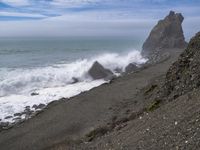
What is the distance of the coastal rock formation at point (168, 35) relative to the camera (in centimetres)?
7583

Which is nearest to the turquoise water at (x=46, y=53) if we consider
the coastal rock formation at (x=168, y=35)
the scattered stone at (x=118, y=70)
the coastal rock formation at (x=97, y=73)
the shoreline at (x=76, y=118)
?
the coastal rock formation at (x=168, y=35)

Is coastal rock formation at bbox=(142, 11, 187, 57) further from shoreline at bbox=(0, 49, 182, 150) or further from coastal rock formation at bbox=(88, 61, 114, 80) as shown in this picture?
shoreline at bbox=(0, 49, 182, 150)

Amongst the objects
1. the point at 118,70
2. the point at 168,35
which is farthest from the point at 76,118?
the point at 168,35

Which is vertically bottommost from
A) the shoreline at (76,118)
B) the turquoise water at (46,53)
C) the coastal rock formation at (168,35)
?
the turquoise water at (46,53)

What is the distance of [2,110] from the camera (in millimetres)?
27953

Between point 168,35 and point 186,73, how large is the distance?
205 ft

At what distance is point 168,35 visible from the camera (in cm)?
7838

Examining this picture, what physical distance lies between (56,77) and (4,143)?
2449cm

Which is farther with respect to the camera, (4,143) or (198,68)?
(4,143)

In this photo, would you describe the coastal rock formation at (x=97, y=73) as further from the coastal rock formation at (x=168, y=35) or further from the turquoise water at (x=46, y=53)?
the coastal rock formation at (x=168, y=35)

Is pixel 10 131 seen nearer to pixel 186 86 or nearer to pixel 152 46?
pixel 186 86

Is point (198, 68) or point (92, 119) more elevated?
point (198, 68)

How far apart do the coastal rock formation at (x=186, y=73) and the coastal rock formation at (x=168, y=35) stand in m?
56.2

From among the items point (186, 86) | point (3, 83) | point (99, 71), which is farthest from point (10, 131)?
point (99, 71)
